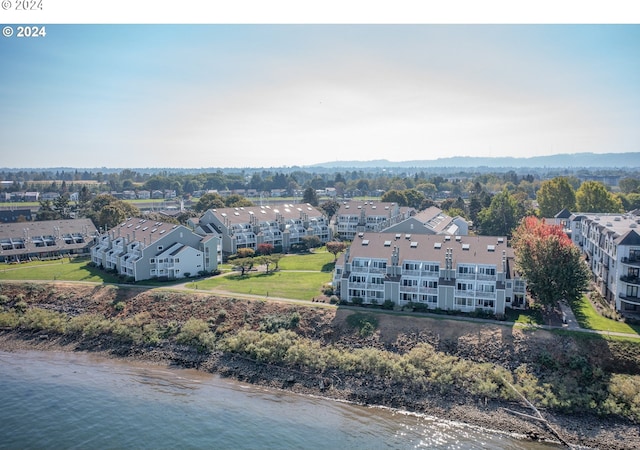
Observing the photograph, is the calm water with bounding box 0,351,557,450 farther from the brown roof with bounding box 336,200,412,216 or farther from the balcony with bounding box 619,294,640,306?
the brown roof with bounding box 336,200,412,216

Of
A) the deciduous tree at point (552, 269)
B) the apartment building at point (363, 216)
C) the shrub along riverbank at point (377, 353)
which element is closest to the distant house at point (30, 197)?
the apartment building at point (363, 216)

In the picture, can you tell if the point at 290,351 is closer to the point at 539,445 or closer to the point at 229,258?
the point at 539,445

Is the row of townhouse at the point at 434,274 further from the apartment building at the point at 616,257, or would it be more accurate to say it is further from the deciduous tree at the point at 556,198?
the deciduous tree at the point at 556,198

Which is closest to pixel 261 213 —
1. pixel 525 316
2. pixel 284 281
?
pixel 284 281

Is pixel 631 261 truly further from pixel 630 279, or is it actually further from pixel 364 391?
pixel 364 391

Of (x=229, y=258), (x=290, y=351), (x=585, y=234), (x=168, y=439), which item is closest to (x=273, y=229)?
(x=229, y=258)

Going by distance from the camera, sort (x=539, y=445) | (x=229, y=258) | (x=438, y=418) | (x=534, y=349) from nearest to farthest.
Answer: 1. (x=539, y=445)
2. (x=438, y=418)
3. (x=534, y=349)
4. (x=229, y=258)
